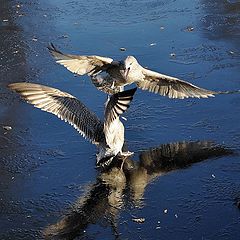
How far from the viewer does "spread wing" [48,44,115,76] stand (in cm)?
641

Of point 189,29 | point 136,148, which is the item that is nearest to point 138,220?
point 136,148

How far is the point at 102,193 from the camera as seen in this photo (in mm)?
5836

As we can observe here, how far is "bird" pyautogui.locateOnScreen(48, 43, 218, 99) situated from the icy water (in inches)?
18.0

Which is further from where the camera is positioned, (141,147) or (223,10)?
(223,10)

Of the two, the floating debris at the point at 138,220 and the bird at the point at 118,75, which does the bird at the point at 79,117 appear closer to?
the bird at the point at 118,75

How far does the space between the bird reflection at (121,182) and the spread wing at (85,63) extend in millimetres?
995

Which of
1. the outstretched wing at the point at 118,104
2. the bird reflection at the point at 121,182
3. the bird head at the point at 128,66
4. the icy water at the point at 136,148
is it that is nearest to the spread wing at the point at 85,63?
the bird head at the point at 128,66

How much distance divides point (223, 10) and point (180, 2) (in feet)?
3.31

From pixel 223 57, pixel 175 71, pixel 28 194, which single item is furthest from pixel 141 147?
pixel 223 57

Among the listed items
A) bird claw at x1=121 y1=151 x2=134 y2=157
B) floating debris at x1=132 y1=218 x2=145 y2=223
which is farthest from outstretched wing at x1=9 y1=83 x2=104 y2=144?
floating debris at x1=132 y1=218 x2=145 y2=223

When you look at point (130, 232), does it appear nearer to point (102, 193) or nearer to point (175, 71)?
Result: point (102, 193)

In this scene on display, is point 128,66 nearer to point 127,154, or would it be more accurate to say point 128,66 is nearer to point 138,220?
point 127,154

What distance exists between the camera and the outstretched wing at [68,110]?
620 cm

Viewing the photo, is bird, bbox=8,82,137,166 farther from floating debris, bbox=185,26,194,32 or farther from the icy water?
floating debris, bbox=185,26,194,32
